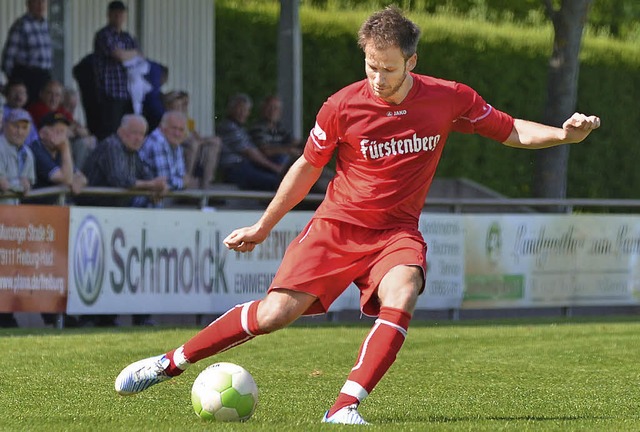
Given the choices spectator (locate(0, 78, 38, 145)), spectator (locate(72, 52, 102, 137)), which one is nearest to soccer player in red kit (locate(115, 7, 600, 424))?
spectator (locate(0, 78, 38, 145))

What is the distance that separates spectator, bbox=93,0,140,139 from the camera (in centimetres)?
1783

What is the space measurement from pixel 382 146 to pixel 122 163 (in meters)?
8.77

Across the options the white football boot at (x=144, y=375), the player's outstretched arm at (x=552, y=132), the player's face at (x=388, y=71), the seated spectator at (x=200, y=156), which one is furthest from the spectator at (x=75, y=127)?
the player's face at (x=388, y=71)

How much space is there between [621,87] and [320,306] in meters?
23.6

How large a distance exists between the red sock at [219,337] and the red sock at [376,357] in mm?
701

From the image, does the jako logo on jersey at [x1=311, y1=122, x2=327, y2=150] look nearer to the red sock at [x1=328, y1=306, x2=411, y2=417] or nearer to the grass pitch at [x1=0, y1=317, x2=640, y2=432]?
the red sock at [x1=328, y1=306, x2=411, y2=417]

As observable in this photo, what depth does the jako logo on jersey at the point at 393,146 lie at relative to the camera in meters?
7.68

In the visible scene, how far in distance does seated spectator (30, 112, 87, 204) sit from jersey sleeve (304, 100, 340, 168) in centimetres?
779

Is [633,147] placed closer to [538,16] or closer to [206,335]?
[538,16]

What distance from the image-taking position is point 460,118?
7.95m

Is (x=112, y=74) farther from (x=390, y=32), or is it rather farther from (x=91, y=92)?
(x=390, y=32)

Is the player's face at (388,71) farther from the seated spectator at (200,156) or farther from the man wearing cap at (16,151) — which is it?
the seated spectator at (200,156)

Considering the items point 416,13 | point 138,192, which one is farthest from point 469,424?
point 416,13

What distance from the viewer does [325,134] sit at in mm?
7695
